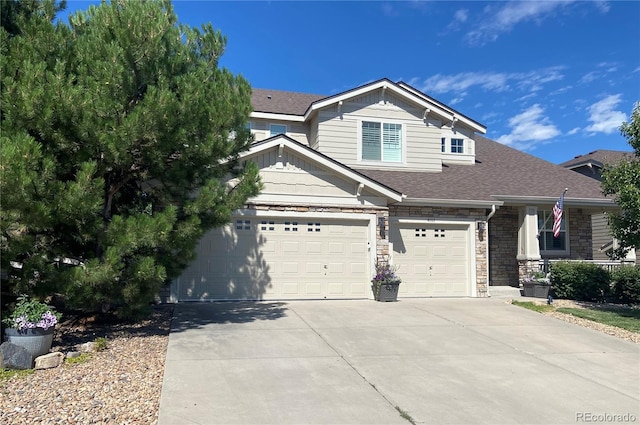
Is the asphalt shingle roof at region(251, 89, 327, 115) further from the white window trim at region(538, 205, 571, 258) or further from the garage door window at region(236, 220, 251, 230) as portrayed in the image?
the white window trim at region(538, 205, 571, 258)

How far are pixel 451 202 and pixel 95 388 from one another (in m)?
10.4

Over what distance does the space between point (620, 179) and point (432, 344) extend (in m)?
6.08

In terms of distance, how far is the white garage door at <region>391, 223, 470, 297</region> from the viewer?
1355 centimetres

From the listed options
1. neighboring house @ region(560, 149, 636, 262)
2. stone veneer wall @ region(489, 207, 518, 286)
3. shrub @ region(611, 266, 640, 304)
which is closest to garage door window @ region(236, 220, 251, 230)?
stone veneer wall @ region(489, 207, 518, 286)

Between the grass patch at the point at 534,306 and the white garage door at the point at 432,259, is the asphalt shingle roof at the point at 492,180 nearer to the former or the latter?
the white garage door at the point at 432,259

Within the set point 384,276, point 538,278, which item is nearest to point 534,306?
point 538,278

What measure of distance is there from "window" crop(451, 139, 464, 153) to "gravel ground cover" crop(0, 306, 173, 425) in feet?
41.7

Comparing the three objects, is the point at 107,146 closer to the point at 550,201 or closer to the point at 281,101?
the point at 281,101

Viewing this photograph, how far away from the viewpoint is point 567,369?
6.75 metres

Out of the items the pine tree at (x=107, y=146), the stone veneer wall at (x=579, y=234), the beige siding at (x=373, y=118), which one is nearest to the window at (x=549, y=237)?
the stone veneer wall at (x=579, y=234)

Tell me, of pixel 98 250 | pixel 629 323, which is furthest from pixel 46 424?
pixel 629 323

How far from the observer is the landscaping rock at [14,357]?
604 centimetres

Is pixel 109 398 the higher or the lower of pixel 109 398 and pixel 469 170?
the lower

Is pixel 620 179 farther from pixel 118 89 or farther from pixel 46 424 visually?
pixel 46 424
